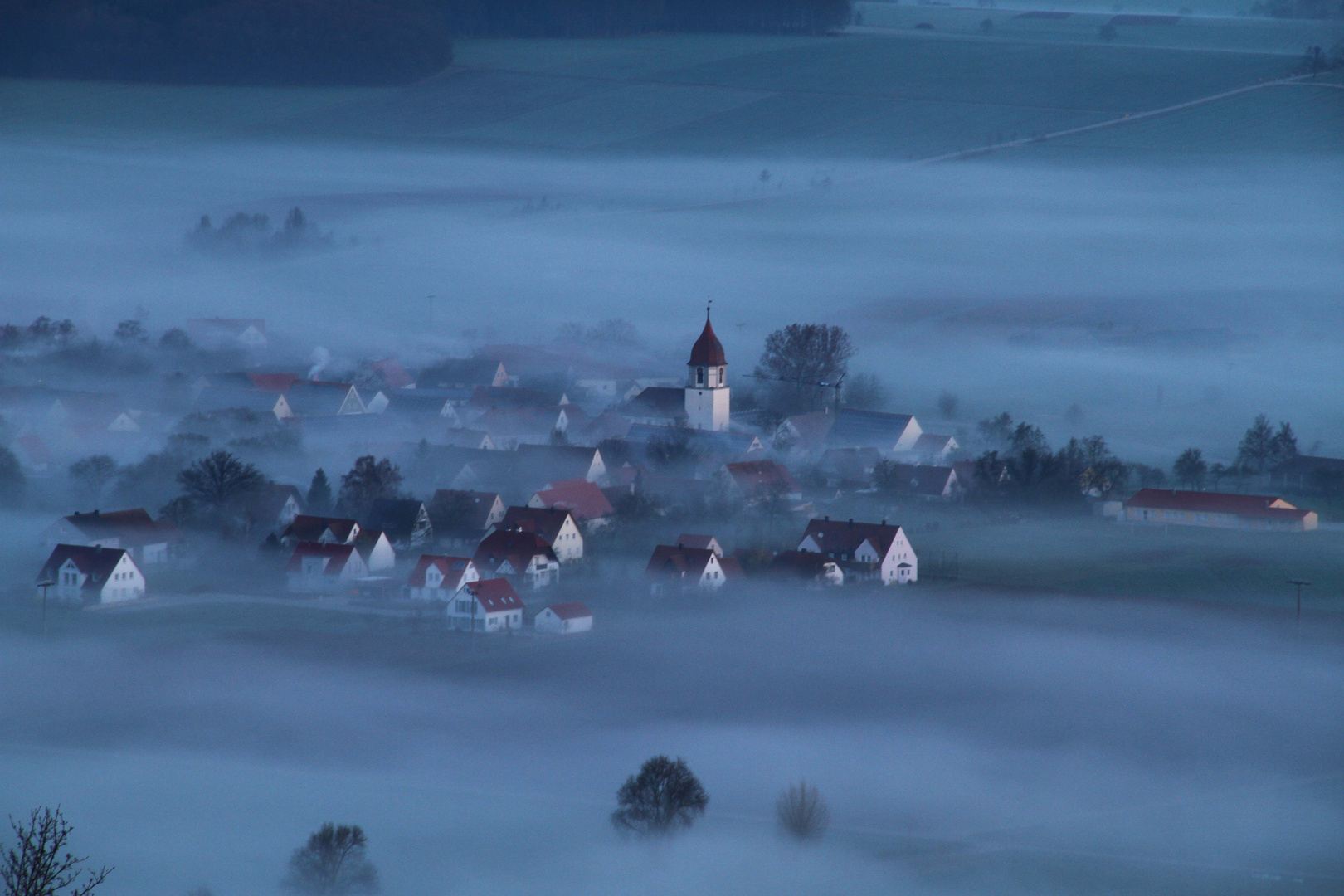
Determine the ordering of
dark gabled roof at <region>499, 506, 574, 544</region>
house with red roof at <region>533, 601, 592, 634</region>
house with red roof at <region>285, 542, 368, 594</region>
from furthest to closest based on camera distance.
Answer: dark gabled roof at <region>499, 506, 574, 544</region>, house with red roof at <region>285, 542, 368, 594</region>, house with red roof at <region>533, 601, 592, 634</region>

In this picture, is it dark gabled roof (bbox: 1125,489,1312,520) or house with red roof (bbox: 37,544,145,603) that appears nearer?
house with red roof (bbox: 37,544,145,603)

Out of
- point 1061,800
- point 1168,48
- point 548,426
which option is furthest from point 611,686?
point 1168,48

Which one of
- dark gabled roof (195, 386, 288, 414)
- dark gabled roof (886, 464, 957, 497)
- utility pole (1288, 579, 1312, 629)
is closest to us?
utility pole (1288, 579, 1312, 629)

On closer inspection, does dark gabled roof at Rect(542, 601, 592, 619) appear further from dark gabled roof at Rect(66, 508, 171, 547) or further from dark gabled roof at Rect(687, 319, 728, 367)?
dark gabled roof at Rect(687, 319, 728, 367)

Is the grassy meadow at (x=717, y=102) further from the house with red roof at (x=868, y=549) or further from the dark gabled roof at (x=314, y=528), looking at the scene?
the dark gabled roof at (x=314, y=528)

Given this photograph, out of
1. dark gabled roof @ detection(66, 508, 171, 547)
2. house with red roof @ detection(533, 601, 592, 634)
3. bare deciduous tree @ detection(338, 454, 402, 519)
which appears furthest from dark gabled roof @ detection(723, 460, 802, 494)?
dark gabled roof @ detection(66, 508, 171, 547)

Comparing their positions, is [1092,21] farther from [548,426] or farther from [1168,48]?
[548,426]

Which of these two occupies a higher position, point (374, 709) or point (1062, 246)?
point (1062, 246)
